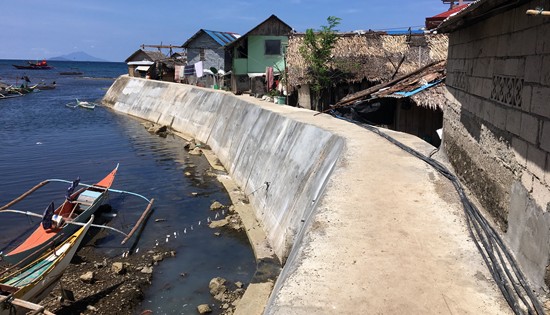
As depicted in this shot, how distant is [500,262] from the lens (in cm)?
650

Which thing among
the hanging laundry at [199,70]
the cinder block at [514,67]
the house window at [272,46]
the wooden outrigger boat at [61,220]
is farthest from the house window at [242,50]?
the cinder block at [514,67]

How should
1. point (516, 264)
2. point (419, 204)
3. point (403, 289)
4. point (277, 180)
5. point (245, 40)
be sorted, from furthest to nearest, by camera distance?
point (245, 40) < point (277, 180) < point (419, 204) < point (516, 264) < point (403, 289)

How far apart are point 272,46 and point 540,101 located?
3354 cm

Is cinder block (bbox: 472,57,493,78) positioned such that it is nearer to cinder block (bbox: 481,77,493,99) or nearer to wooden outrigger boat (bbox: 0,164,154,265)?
cinder block (bbox: 481,77,493,99)

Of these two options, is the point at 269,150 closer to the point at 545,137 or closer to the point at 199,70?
the point at 545,137

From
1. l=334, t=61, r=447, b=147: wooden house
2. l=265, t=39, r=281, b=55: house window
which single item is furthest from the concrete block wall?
l=265, t=39, r=281, b=55: house window

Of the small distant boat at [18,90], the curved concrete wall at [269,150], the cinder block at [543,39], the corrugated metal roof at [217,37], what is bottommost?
the curved concrete wall at [269,150]

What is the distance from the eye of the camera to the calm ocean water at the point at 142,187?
13.5 m

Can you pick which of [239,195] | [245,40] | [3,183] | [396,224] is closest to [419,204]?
[396,224]

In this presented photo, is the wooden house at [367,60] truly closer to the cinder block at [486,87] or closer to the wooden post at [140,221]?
the wooden post at [140,221]

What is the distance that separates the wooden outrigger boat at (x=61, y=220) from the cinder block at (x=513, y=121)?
13.3 metres

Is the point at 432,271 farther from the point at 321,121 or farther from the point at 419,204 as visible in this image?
the point at 321,121

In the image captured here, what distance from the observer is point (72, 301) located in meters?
12.0

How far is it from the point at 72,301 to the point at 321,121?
39.2ft
